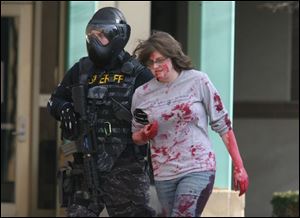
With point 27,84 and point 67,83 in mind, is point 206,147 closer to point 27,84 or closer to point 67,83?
point 67,83

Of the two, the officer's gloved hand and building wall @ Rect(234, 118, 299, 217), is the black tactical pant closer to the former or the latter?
the officer's gloved hand

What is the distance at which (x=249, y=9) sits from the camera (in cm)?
938

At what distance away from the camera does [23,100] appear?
8.14m

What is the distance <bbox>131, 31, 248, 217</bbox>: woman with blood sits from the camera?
405 centimetres

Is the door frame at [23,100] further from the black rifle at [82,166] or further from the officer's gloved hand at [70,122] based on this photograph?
the officer's gloved hand at [70,122]

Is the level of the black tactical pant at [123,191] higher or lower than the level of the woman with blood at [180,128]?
lower

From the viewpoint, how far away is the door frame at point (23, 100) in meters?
8.05

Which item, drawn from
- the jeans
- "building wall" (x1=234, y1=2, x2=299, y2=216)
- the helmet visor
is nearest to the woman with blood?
the jeans

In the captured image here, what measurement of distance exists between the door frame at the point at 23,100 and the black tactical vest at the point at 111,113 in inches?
151

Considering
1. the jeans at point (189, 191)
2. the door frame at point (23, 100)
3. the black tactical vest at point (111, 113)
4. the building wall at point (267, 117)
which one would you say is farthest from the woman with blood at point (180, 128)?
the building wall at point (267, 117)

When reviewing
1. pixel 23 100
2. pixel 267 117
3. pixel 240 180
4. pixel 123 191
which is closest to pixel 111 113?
pixel 123 191

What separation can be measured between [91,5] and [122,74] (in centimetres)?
253

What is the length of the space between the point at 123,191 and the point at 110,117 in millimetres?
490

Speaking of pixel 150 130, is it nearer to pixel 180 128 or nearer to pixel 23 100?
pixel 180 128
